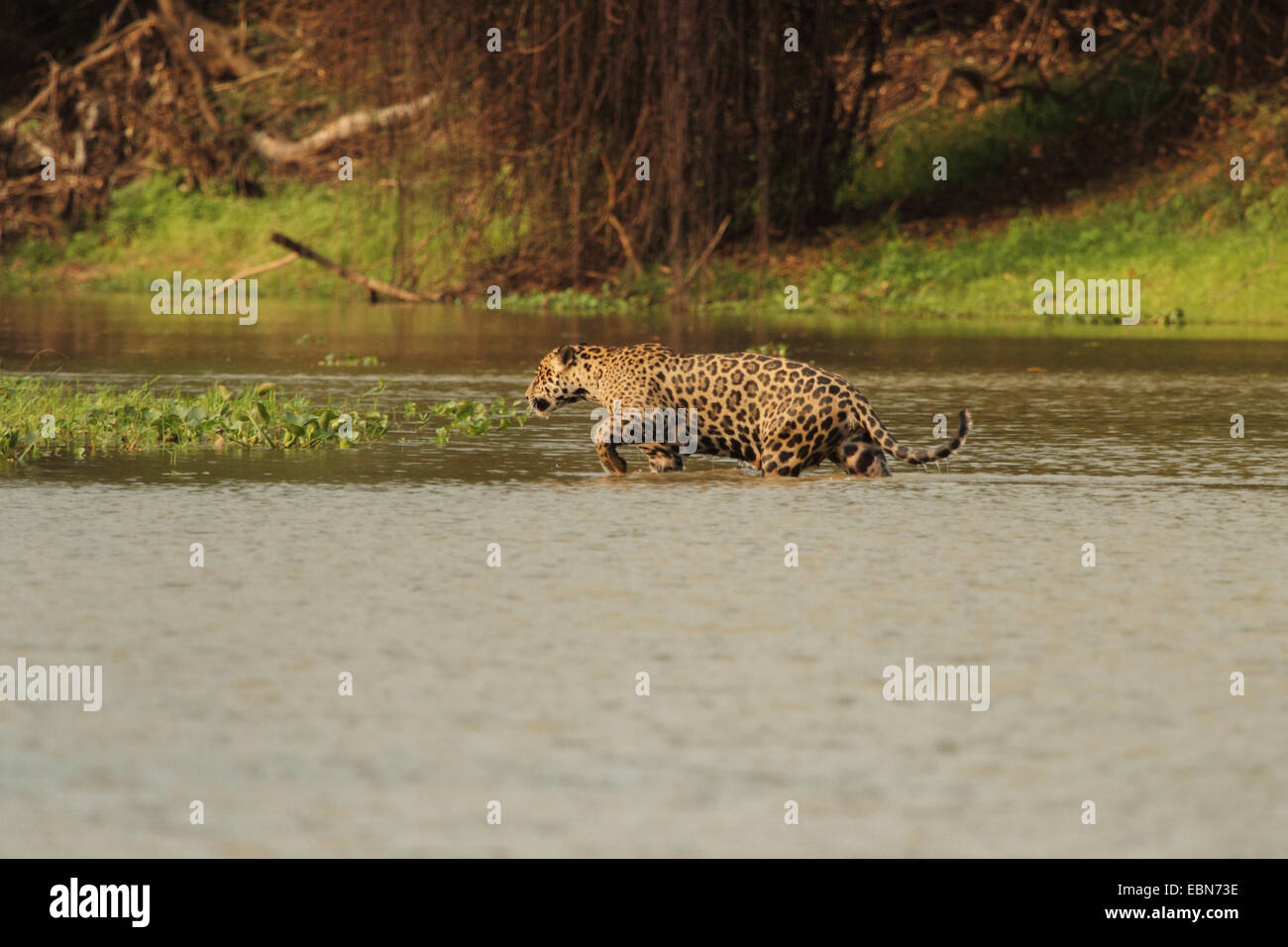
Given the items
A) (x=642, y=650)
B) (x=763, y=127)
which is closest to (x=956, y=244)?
(x=763, y=127)

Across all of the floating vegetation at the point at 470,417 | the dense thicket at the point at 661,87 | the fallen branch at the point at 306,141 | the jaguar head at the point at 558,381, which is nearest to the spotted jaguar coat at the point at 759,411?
the jaguar head at the point at 558,381

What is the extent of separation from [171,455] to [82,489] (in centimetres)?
157

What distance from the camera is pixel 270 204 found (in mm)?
38094

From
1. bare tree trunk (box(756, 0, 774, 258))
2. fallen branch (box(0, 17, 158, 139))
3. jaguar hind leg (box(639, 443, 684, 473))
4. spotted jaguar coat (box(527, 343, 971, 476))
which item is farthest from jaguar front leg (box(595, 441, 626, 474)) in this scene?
fallen branch (box(0, 17, 158, 139))

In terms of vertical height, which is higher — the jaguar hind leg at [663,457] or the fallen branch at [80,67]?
the fallen branch at [80,67]

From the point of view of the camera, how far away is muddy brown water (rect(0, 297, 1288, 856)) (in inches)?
184

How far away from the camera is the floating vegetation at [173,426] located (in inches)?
469

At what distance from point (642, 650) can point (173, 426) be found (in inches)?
249

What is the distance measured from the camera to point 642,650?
6406mm

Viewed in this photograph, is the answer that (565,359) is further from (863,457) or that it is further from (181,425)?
(181,425)

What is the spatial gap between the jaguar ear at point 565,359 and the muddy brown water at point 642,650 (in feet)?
1.74

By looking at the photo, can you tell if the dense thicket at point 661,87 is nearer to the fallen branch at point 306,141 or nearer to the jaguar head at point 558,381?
the fallen branch at point 306,141

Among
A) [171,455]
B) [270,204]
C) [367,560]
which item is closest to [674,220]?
[270,204]

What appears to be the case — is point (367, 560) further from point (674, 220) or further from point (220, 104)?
point (220, 104)
